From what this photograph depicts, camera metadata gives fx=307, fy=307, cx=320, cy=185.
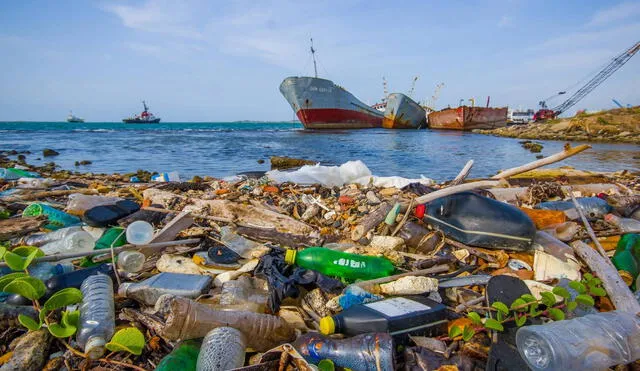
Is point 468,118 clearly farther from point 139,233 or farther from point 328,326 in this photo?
point 328,326

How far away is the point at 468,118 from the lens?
32.4 m

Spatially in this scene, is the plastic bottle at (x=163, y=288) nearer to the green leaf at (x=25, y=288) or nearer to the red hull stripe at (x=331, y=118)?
the green leaf at (x=25, y=288)

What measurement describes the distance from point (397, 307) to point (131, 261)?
1692mm

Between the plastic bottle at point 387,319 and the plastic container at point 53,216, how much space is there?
275 cm

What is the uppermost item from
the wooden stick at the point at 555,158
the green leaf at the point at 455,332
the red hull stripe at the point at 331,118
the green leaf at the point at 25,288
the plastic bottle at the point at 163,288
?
the red hull stripe at the point at 331,118

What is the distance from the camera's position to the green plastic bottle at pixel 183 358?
1.17 m

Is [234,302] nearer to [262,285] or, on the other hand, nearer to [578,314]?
[262,285]

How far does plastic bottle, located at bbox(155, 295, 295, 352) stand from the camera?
1281mm

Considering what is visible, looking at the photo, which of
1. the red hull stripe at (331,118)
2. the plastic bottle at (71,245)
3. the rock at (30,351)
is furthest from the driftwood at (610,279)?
the red hull stripe at (331,118)

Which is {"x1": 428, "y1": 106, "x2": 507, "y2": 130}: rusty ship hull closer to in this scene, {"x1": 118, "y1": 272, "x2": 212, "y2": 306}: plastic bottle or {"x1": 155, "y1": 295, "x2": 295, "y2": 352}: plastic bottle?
{"x1": 118, "y1": 272, "x2": 212, "y2": 306}: plastic bottle

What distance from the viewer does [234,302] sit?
→ 1.65 meters

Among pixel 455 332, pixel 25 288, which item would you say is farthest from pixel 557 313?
→ pixel 25 288

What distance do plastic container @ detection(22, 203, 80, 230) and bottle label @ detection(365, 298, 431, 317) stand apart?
287 centimetres

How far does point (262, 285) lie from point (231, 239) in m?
0.74
